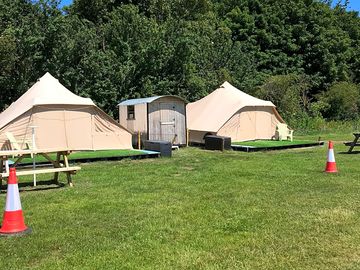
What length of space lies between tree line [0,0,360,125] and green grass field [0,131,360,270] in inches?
606

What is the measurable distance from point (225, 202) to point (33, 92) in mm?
12942

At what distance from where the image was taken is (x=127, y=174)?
11.2m

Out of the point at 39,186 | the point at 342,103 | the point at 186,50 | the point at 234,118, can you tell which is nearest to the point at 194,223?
the point at 39,186

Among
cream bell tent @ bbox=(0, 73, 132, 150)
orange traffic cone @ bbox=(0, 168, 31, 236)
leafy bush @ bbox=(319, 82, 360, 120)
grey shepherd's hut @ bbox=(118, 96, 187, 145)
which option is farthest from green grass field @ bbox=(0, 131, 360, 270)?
leafy bush @ bbox=(319, 82, 360, 120)

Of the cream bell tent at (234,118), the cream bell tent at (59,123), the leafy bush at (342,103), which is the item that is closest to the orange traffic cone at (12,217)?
the cream bell tent at (59,123)

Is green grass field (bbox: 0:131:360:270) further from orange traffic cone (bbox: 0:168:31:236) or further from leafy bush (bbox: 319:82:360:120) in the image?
leafy bush (bbox: 319:82:360:120)

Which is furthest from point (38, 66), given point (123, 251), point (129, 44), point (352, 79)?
point (352, 79)

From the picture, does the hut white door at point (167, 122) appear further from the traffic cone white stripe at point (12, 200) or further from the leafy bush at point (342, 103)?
the leafy bush at point (342, 103)

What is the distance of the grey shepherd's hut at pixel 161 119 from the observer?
65.1 ft

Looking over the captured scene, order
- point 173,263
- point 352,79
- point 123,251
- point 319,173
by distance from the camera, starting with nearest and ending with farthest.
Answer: point 173,263, point 123,251, point 319,173, point 352,79

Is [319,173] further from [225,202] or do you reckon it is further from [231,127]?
[231,127]

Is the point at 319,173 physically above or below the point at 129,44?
below

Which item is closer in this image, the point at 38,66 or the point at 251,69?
the point at 38,66

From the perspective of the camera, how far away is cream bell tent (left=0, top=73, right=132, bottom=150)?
54.2 ft
